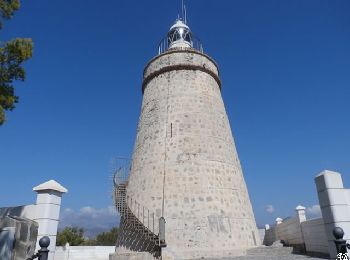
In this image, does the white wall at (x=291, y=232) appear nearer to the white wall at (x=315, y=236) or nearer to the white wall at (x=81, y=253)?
the white wall at (x=315, y=236)

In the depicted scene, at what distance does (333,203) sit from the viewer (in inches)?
309

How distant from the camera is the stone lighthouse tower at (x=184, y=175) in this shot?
1397cm

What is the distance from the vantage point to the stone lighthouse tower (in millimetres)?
13969

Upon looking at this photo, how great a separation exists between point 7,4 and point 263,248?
1404 centimetres

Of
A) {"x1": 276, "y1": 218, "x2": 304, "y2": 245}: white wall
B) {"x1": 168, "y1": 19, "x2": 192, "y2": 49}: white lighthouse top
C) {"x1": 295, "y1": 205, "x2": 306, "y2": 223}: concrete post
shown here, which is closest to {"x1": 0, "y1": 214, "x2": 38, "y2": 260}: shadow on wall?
{"x1": 295, "y1": 205, "x2": 306, "y2": 223}: concrete post

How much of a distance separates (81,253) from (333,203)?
21535 mm

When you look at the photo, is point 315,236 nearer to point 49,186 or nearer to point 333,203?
point 333,203

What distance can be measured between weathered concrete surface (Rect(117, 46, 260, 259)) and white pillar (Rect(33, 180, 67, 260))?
6.51m

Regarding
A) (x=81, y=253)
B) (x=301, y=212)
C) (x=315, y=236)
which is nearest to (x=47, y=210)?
(x=315, y=236)

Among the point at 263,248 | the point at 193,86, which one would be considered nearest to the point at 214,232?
the point at 263,248

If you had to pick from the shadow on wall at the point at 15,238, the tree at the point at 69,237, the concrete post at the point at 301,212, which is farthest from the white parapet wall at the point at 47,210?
the tree at the point at 69,237

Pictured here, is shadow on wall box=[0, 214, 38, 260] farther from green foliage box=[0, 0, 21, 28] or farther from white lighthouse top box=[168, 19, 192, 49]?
white lighthouse top box=[168, 19, 192, 49]

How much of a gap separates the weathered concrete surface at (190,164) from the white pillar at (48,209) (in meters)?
6.51

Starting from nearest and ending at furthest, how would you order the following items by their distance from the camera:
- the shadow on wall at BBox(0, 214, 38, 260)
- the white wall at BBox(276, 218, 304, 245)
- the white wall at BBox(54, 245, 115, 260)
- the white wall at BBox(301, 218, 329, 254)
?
the shadow on wall at BBox(0, 214, 38, 260) → the white wall at BBox(301, 218, 329, 254) → the white wall at BBox(276, 218, 304, 245) → the white wall at BBox(54, 245, 115, 260)
